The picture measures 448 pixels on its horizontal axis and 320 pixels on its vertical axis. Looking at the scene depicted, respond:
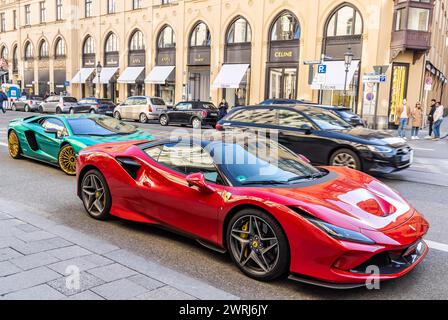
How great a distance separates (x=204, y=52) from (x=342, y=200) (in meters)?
30.8

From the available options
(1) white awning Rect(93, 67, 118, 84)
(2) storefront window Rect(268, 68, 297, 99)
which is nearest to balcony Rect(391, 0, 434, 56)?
(2) storefront window Rect(268, 68, 297, 99)

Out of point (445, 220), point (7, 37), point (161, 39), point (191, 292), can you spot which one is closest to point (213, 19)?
point (161, 39)

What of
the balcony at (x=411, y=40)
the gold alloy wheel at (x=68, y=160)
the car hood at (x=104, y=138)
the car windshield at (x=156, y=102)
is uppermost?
the balcony at (x=411, y=40)

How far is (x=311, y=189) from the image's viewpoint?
14.0 ft

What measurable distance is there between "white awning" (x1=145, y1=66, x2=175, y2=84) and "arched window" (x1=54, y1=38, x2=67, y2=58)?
1585 centimetres

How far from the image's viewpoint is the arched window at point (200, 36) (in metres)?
33.4

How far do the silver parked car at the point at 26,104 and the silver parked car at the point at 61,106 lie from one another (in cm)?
151

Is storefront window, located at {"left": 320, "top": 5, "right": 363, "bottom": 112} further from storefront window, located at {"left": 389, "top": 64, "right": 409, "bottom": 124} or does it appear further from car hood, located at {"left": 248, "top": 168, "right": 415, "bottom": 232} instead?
car hood, located at {"left": 248, "top": 168, "right": 415, "bottom": 232}

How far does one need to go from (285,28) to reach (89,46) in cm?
2429

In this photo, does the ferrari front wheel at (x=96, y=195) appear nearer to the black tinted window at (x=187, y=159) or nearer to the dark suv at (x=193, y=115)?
the black tinted window at (x=187, y=159)

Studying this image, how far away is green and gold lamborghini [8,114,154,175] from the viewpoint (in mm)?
8875

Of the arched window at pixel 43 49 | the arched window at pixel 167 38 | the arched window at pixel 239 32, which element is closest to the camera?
the arched window at pixel 239 32

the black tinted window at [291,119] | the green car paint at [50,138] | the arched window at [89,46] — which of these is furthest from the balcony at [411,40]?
the arched window at [89,46]
